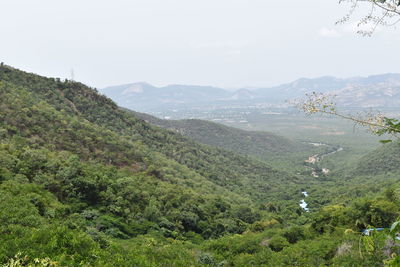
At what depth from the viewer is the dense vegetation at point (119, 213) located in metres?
11.1

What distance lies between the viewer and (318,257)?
49.1 feet

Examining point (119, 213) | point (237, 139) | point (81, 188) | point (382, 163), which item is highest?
point (81, 188)

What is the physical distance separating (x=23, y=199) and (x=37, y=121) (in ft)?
79.8

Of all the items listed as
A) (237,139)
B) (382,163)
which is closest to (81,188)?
(382,163)

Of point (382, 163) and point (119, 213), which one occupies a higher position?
point (119, 213)

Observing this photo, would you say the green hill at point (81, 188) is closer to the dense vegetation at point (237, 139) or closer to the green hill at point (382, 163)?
the green hill at point (382, 163)

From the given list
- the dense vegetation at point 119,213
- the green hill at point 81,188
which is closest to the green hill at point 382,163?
the dense vegetation at point 119,213

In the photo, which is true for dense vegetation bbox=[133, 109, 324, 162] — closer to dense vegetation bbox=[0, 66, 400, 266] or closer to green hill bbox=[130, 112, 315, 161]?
green hill bbox=[130, 112, 315, 161]

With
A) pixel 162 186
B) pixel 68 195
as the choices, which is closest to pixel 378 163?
pixel 162 186

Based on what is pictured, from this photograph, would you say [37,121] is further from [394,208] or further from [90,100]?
[394,208]

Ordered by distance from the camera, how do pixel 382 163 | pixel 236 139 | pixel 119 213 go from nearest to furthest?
1. pixel 119 213
2. pixel 382 163
3. pixel 236 139

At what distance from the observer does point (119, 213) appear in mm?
24328

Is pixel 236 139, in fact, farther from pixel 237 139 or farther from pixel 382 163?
pixel 382 163

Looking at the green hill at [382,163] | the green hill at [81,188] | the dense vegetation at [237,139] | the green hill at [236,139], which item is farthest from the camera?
the green hill at [236,139]
